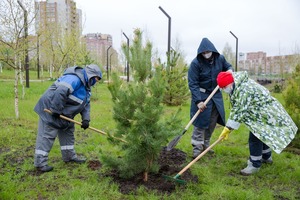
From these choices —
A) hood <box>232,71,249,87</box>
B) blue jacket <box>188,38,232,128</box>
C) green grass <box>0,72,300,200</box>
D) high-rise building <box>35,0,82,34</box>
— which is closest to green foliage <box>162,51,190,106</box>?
green grass <box>0,72,300,200</box>

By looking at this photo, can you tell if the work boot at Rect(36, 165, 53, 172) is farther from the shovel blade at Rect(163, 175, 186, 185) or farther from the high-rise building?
the high-rise building

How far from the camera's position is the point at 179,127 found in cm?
345

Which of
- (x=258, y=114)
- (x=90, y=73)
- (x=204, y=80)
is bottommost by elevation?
(x=258, y=114)

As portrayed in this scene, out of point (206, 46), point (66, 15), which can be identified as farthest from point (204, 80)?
point (66, 15)

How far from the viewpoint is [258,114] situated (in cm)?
359

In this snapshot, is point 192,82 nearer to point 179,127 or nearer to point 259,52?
point 179,127

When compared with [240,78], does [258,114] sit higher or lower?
lower

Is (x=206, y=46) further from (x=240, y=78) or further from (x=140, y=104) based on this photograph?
(x=140, y=104)

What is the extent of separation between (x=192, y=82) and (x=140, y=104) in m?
1.49

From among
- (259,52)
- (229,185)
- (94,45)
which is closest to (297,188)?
(229,185)

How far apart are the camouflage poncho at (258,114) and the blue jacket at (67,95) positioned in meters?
1.95

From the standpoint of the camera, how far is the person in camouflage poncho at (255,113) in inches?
137

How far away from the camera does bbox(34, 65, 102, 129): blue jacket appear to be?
3764 mm

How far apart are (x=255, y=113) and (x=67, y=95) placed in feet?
8.47
